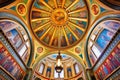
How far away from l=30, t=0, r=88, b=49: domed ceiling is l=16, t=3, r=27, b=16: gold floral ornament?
1.05 metres

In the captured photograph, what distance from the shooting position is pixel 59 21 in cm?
1369

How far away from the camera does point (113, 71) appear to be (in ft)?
28.7

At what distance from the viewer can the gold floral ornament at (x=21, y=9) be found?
9.93 meters

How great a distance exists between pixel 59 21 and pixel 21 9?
504 cm

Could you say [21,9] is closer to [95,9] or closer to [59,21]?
[59,21]

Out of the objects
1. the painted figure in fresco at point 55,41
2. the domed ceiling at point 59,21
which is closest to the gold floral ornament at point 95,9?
the domed ceiling at point 59,21

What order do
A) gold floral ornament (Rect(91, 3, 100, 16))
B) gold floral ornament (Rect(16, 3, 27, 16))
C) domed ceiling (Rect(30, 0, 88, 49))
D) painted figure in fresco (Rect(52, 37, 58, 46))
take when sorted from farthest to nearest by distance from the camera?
painted figure in fresco (Rect(52, 37, 58, 46)) < domed ceiling (Rect(30, 0, 88, 49)) < gold floral ornament (Rect(91, 3, 100, 16)) < gold floral ornament (Rect(16, 3, 27, 16))

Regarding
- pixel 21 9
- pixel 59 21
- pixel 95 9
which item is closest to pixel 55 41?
pixel 59 21

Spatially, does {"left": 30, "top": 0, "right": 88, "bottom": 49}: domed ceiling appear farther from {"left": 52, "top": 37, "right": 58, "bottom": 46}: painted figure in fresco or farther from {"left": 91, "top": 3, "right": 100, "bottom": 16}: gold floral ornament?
{"left": 91, "top": 3, "right": 100, "bottom": 16}: gold floral ornament

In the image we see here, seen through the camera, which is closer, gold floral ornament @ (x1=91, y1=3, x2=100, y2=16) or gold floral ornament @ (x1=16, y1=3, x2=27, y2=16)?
gold floral ornament @ (x1=16, y1=3, x2=27, y2=16)

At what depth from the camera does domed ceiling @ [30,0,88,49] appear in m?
12.0

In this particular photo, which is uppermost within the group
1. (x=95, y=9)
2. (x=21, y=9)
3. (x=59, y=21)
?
(x=59, y=21)

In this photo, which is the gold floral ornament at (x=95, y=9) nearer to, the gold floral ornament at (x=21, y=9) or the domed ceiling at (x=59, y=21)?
the domed ceiling at (x=59, y=21)

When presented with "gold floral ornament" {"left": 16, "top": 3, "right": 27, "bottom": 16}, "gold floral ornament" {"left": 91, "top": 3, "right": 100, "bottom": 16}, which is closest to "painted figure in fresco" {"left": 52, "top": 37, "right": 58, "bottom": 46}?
"gold floral ornament" {"left": 16, "top": 3, "right": 27, "bottom": 16}
